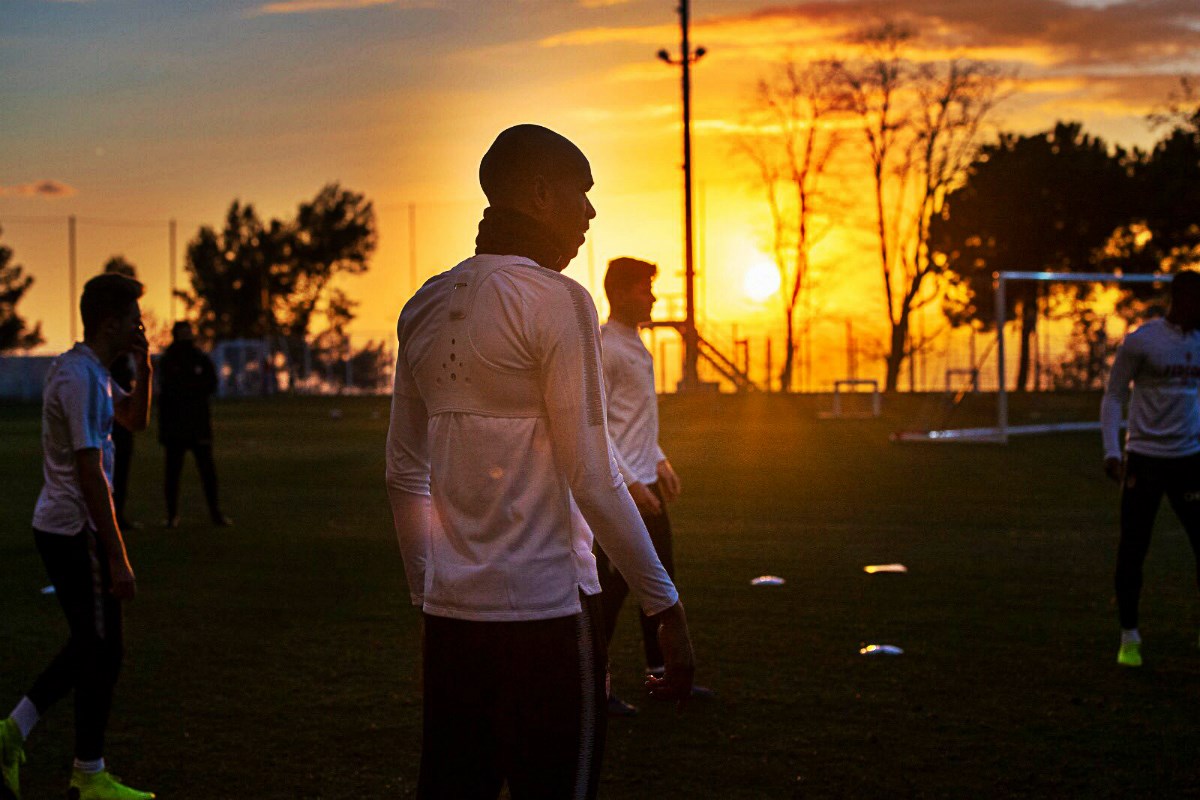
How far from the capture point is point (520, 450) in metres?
2.92

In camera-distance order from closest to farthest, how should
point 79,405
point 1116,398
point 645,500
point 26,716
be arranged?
point 79,405 < point 26,716 < point 645,500 < point 1116,398

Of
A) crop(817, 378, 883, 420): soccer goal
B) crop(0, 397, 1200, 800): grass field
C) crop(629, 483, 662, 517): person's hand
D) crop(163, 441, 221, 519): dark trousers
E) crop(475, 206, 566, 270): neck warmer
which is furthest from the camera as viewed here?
crop(817, 378, 883, 420): soccer goal

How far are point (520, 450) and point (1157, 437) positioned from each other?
18.4ft

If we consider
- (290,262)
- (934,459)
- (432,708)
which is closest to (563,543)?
(432,708)

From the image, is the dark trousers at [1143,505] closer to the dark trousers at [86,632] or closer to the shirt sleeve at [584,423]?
the dark trousers at [86,632]

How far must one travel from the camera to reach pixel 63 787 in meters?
5.59

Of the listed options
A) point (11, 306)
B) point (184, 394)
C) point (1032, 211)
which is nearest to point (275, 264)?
point (11, 306)

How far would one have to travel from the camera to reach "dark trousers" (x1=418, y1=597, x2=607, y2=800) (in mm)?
2922

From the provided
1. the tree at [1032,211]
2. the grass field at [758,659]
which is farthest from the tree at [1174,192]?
the grass field at [758,659]

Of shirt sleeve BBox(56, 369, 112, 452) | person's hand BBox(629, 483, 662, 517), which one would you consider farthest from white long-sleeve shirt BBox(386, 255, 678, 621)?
person's hand BBox(629, 483, 662, 517)

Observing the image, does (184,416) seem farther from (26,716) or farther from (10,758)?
(10,758)

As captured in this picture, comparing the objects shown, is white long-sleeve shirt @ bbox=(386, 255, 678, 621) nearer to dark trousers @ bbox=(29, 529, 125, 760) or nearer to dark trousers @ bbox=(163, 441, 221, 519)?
dark trousers @ bbox=(29, 529, 125, 760)

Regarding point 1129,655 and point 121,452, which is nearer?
point 1129,655

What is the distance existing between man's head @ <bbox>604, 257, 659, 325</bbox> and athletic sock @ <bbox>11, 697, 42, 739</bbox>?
2976 mm
